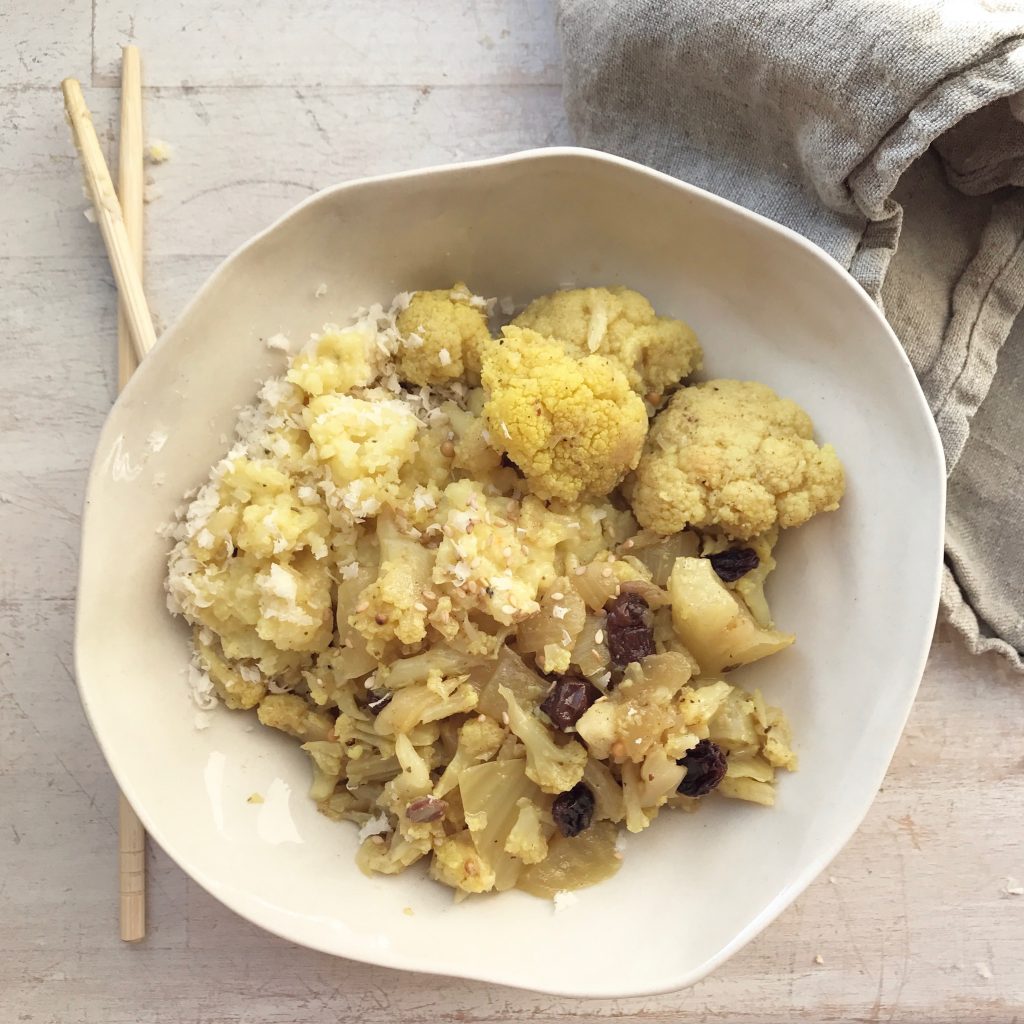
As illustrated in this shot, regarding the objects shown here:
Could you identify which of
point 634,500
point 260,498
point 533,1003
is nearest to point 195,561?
point 260,498

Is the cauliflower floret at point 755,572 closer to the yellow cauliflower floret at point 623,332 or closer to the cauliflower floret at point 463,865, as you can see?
the yellow cauliflower floret at point 623,332

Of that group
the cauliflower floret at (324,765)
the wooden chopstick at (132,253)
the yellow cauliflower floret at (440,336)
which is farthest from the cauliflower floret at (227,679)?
the yellow cauliflower floret at (440,336)

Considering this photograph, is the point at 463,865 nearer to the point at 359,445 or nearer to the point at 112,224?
the point at 359,445

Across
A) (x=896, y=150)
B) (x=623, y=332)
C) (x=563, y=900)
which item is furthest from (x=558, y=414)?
(x=563, y=900)

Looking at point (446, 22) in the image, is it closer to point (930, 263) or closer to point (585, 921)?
point (930, 263)

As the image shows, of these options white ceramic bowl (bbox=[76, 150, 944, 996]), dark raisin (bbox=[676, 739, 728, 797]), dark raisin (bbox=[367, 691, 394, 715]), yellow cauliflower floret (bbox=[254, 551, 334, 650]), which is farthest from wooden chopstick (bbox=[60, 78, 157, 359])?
dark raisin (bbox=[676, 739, 728, 797])

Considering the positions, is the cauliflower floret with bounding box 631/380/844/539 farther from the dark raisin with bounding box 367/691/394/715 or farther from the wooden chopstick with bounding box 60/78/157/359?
the wooden chopstick with bounding box 60/78/157/359

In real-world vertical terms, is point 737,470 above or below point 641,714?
above
